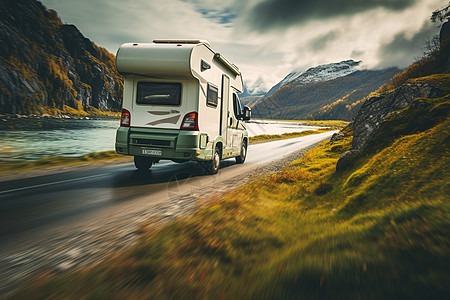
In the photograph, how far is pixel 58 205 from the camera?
551 cm

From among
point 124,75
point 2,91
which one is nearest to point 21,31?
point 2,91

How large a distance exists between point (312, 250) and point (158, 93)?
6438 mm

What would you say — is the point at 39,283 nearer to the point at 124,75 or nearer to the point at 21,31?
the point at 124,75

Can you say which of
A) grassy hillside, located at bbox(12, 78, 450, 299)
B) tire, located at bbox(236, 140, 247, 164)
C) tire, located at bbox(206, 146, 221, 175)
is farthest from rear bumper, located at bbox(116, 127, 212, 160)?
tire, located at bbox(236, 140, 247, 164)

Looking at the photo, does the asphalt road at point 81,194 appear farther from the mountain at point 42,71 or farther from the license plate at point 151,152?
the mountain at point 42,71

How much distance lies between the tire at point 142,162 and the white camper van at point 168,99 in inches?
57.7

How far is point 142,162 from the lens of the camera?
984cm

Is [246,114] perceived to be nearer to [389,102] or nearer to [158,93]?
[158,93]

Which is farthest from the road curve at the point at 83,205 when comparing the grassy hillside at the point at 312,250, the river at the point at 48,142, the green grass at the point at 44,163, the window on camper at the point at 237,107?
the river at the point at 48,142

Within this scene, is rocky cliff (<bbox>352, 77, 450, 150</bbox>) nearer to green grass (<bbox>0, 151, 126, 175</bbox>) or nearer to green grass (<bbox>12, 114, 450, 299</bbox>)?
green grass (<bbox>12, 114, 450, 299</bbox>)

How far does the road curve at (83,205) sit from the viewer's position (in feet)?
12.0

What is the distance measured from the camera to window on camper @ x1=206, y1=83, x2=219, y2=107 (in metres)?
8.62

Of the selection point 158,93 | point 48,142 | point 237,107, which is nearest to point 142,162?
point 158,93

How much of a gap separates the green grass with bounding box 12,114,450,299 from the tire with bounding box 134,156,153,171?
547 centimetres
